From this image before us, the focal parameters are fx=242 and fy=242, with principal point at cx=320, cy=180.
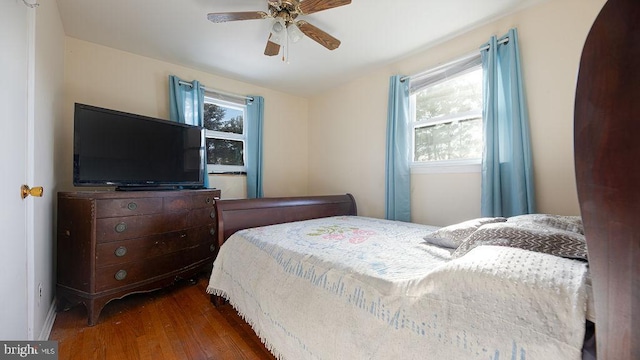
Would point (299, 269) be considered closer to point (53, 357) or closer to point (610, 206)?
point (610, 206)

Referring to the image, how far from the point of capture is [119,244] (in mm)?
1763

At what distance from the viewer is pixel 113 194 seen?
1.73 meters

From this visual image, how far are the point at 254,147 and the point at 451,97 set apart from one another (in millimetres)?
2363

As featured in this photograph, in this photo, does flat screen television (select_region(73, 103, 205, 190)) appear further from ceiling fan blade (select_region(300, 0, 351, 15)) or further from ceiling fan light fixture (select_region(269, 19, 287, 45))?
ceiling fan blade (select_region(300, 0, 351, 15))

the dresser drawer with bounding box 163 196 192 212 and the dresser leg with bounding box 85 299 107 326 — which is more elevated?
the dresser drawer with bounding box 163 196 192 212

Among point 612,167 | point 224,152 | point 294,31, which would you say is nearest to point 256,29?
point 294,31

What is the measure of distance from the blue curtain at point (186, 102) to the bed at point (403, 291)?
138cm

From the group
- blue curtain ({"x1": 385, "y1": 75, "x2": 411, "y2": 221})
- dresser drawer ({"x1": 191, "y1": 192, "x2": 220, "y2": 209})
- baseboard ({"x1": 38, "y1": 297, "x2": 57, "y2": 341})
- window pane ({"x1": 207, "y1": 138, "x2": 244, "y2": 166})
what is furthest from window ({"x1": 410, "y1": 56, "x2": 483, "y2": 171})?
baseboard ({"x1": 38, "y1": 297, "x2": 57, "y2": 341})

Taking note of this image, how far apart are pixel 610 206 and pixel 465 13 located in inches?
83.5

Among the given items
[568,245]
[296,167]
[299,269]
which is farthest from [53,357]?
[296,167]

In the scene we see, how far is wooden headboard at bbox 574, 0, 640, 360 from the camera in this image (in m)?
0.41

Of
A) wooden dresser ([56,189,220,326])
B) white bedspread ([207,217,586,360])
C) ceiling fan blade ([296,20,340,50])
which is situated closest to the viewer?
white bedspread ([207,217,586,360])

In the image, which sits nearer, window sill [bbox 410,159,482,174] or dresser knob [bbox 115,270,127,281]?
dresser knob [bbox 115,270,127,281]

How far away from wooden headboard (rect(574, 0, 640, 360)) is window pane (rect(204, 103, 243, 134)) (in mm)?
3208
